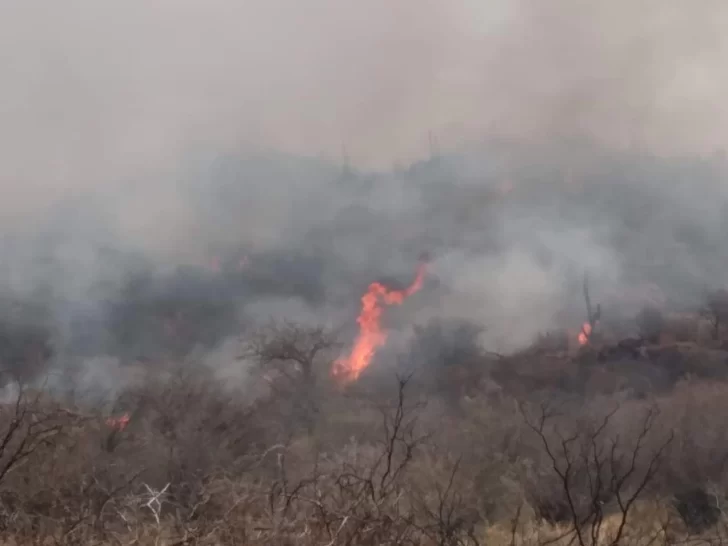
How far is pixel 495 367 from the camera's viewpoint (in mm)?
52812

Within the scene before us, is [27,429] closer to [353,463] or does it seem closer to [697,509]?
[353,463]

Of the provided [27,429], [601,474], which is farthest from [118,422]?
[601,474]

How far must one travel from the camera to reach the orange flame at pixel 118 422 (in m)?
25.8

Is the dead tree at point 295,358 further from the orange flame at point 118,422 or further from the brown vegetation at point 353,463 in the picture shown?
the orange flame at point 118,422

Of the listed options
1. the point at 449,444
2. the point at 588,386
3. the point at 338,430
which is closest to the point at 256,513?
the point at 449,444

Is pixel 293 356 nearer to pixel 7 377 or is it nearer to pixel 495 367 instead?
pixel 495 367

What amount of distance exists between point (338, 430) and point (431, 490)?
1498cm

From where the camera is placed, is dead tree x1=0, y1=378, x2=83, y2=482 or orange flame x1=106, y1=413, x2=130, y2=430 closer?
dead tree x1=0, y1=378, x2=83, y2=482

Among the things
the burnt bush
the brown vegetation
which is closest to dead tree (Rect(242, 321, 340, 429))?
the brown vegetation

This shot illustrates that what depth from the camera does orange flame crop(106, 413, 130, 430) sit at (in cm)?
2583

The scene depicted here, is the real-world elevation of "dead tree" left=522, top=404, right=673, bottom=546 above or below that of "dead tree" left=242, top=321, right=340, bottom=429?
above

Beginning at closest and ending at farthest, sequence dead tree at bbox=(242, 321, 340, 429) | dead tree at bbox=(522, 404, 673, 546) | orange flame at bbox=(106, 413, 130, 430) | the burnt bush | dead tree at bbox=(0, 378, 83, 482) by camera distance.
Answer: dead tree at bbox=(0, 378, 83, 482) → dead tree at bbox=(522, 404, 673, 546) → the burnt bush → orange flame at bbox=(106, 413, 130, 430) → dead tree at bbox=(242, 321, 340, 429)

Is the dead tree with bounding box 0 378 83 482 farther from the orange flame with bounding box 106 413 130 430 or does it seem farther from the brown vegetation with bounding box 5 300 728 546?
the orange flame with bounding box 106 413 130 430

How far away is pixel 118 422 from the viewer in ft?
88.0
